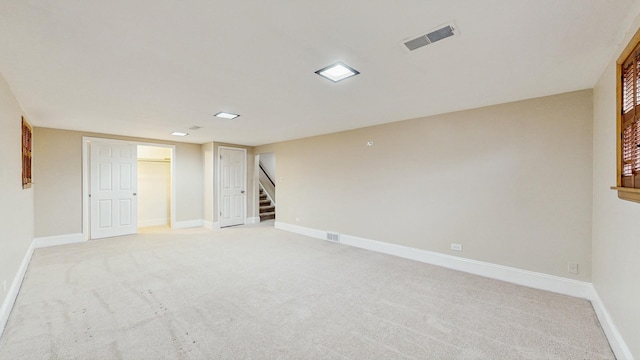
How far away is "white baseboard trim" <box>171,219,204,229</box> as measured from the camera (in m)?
6.71

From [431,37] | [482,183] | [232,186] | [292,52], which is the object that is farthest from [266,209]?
[431,37]

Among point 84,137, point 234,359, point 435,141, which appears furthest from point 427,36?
point 84,137

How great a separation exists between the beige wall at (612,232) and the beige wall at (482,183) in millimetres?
216

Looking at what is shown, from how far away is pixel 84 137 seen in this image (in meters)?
5.38

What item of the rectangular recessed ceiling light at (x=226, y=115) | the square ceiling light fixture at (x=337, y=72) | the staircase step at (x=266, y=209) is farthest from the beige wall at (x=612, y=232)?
the staircase step at (x=266, y=209)

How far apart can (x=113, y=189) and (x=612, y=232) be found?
810cm

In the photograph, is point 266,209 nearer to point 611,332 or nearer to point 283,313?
point 283,313

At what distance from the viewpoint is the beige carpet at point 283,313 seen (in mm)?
1986

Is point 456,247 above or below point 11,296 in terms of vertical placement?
above

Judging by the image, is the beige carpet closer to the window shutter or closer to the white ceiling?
the window shutter

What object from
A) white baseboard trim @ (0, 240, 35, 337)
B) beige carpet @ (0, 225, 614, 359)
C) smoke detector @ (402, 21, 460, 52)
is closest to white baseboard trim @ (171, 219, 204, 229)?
beige carpet @ (0, 225, 614, 359)

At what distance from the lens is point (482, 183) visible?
11.6ft

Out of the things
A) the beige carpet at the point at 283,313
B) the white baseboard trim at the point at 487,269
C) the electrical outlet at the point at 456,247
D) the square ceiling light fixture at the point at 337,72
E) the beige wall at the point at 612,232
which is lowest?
the beige carpet at the point at 283,313

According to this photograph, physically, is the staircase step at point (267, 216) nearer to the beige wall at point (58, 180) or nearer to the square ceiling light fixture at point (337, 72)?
the beige wall at point (58, 180)
